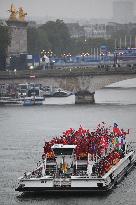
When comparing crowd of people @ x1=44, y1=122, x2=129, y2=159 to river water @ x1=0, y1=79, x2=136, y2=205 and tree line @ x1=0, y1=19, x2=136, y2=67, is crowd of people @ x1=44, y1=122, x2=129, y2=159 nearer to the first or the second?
river water @ x1=0, y1=79, x2=136, y2=205

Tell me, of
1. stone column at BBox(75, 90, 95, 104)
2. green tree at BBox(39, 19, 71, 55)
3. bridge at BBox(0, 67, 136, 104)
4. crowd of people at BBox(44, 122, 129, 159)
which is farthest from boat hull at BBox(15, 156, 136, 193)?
green tree at BBox(39, 19, 71, 55)

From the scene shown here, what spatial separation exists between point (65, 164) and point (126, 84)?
241ft

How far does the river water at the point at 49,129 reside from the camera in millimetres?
33656

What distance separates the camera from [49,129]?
55.0 metres

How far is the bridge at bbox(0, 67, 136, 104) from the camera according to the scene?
261 ft

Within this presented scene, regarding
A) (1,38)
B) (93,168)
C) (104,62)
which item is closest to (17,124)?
(93,168)

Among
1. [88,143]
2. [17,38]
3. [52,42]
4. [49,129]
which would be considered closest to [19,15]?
[17,38]

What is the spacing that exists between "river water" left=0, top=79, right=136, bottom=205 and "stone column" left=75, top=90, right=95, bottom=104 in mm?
566

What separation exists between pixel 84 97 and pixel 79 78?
208 cm

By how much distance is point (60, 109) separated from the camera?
6981cm

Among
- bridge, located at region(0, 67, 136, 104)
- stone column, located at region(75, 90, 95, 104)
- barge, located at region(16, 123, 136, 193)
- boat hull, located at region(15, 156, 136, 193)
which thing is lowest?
stone column, located at region(75, 90, 95, 104)

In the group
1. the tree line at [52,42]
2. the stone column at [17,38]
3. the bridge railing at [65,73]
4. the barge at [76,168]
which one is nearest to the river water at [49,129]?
the barge at [76,168]

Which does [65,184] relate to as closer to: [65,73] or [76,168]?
[76,168]

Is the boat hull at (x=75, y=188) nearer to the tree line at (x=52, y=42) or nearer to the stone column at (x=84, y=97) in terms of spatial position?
the stone column at (x=84, y=97)
